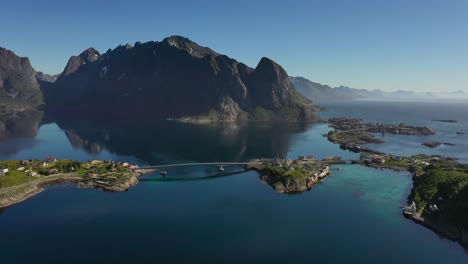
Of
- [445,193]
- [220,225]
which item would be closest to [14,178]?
[220,225]

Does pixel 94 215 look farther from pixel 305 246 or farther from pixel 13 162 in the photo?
pixel 13 162

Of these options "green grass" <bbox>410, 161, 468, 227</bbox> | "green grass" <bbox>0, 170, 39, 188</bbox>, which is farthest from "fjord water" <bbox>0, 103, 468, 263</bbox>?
"green grass" <bbox>0, 170, 39, 188</bbox>

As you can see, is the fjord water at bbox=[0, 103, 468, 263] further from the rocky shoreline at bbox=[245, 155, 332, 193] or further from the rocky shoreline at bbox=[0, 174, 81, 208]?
the rocky shoreline at bbox=[245, 155, 332, 193]

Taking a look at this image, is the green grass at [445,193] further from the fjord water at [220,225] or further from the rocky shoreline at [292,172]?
the rocky shoreline at [292,172]


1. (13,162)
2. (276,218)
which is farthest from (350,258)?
(13,162)

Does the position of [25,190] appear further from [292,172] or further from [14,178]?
[292,172]

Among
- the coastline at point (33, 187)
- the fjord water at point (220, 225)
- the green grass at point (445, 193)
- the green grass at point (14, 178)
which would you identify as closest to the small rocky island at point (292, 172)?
the fjord water at point (220, 225)

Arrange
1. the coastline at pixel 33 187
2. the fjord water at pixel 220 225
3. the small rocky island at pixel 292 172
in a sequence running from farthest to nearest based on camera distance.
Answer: the small rocky island at pixel 292 172 < the coastline at pixel 33 187 < the fjord water at pixel 220 225
